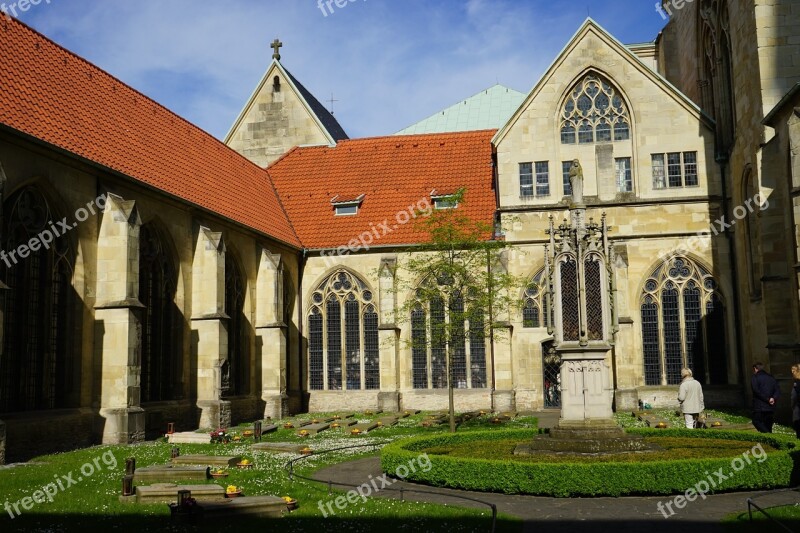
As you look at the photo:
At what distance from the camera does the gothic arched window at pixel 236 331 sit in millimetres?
30156

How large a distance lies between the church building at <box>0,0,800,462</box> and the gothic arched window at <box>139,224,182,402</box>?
75 millimetres

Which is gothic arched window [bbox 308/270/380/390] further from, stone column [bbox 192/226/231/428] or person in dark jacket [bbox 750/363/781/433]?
person in dark jacket [bbox 750/363/781/433]

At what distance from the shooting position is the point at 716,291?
1228 inches

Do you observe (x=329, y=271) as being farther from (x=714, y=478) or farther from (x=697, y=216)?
(x=714, y=478)

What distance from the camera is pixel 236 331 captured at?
3092 centimetres

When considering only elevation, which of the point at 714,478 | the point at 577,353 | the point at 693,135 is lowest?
the point at 714,478

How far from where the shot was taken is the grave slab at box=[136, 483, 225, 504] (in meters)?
12.8

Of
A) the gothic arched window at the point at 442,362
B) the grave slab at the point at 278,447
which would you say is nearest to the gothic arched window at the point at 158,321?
the grave slab at the point at 278,447

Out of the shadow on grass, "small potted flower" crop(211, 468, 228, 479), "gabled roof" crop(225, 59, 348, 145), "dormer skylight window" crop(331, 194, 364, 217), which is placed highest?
"gabled roof" crop(225, 59, 348, 145)

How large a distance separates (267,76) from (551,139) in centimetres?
1687

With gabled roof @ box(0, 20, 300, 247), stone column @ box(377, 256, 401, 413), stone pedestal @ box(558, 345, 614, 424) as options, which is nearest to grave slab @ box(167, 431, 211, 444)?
gabled roof @ box(0, 20, 300, 247)

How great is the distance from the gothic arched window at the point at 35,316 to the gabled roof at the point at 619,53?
1825 centimetres

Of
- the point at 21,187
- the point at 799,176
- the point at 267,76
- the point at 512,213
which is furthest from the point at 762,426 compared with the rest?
the point at 267,76

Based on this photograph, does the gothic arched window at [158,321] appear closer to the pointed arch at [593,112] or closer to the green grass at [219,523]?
the green grass at [219,523]
